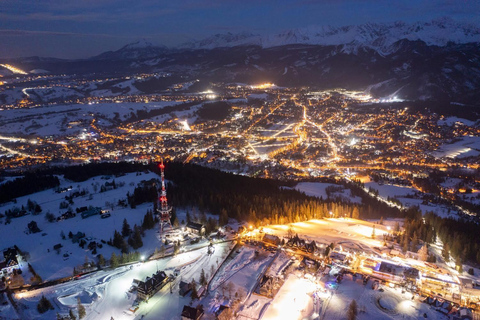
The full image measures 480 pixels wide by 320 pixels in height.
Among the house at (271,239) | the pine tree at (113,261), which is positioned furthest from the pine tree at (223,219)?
the pine tree at (113,261)

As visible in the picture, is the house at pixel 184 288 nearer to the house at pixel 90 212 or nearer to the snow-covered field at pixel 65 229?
the snow-covered field at pixel 65 229

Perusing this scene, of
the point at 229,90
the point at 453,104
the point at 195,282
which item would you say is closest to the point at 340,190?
the point at 195,282

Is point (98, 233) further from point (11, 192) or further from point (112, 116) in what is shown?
point (112, 116)

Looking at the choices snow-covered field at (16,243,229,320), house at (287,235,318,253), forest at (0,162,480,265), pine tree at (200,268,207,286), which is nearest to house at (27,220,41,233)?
forest at (0,162,480,265)

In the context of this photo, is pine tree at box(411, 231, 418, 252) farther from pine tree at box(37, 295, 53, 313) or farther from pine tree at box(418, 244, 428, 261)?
pine tree at box(37, 295, 53, 313)

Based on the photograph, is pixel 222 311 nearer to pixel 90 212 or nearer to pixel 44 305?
pixel 44 305

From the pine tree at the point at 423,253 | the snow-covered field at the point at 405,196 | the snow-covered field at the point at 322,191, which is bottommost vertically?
the snow-covered field at the point at 405,196

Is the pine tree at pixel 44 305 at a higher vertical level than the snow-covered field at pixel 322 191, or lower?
higher

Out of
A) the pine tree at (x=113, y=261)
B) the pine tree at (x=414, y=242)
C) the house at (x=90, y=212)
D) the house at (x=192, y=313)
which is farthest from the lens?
the house at (x=90, y=212)
